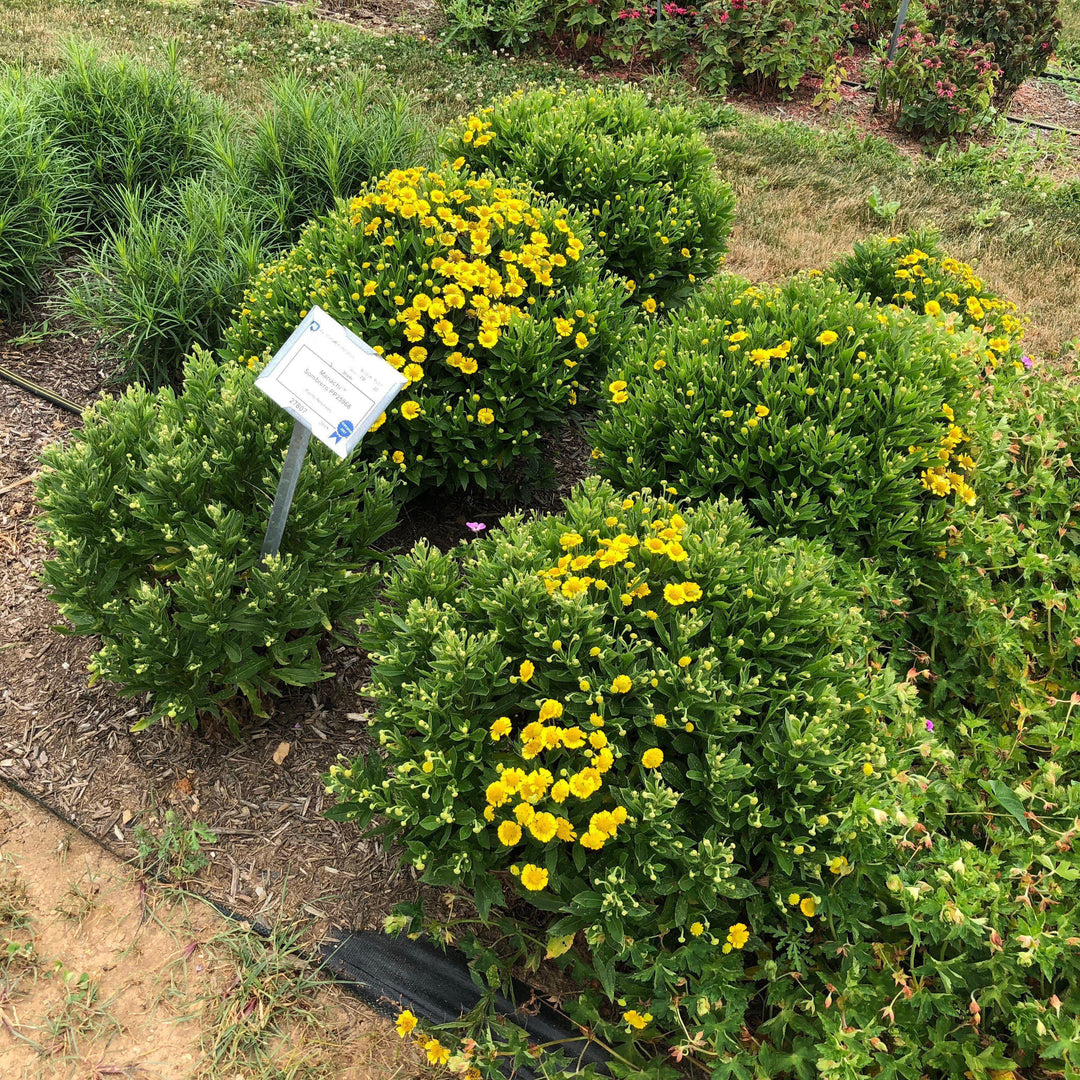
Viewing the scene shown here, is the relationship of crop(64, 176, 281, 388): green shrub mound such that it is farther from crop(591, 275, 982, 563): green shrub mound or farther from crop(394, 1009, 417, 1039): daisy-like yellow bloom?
crop(394, 1009, 417, 1039): daisy-like yellow bloom

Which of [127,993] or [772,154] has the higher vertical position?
[772,154]

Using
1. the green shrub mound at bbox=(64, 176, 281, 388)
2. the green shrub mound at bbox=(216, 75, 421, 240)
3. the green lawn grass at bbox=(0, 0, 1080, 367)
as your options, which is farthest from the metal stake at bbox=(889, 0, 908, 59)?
the green shrub mound at bbox=(64, 176, 281, 388)

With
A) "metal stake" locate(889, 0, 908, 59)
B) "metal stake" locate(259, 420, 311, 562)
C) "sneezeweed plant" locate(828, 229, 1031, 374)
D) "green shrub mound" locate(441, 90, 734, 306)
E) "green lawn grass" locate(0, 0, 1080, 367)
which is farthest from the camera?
"metal stake" locate(889, 0, 908, 59)

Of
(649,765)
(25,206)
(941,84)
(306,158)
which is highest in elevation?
(941,84)

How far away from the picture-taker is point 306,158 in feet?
14.9

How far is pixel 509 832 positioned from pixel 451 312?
1.77 m

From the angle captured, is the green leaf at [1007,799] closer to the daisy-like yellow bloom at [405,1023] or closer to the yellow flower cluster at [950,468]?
the yellow flower cluster at [950,468]

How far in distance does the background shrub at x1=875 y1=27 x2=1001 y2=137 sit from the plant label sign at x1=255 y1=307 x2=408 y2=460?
261 inches

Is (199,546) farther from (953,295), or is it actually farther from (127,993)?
(953,295)

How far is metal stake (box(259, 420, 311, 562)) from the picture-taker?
2.18 meters

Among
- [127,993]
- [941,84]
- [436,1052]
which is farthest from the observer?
[941,84]

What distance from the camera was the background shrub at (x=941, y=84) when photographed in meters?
6.91

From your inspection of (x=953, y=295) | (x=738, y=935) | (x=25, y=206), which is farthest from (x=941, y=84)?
(x=738, y=935)

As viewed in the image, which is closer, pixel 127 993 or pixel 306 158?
pixel 127 993
